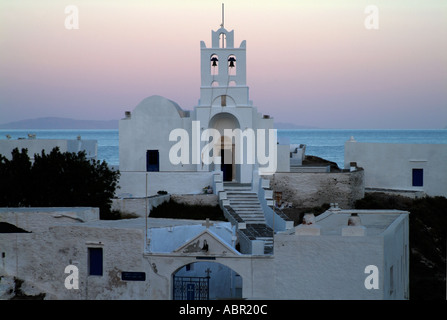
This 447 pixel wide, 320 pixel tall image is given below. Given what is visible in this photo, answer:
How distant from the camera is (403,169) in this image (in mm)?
39250

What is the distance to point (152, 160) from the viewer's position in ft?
119

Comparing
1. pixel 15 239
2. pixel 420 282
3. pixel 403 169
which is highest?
pixel 403 169

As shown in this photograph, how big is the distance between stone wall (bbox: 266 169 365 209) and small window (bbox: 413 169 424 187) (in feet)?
18.9

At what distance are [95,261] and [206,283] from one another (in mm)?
3407

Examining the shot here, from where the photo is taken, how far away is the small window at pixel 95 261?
20.7 m

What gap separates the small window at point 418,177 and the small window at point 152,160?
14.0 meters

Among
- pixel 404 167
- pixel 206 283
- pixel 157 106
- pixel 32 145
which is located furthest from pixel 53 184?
pixel 404 167

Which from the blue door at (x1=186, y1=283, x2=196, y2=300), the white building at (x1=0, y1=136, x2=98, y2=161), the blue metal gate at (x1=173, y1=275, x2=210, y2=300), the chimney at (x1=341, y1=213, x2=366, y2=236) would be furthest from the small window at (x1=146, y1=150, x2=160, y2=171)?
the chimney at (x1=341, y1=213, x2=366, y2=236)

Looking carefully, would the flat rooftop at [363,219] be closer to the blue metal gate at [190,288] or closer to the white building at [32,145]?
the blue metal gate at [190,288]

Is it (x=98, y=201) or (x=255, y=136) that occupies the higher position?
(x=255, y=136)

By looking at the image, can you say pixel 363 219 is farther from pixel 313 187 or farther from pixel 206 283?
pixel 313 187
